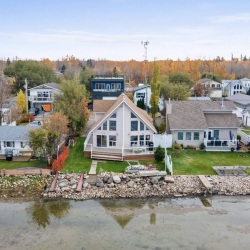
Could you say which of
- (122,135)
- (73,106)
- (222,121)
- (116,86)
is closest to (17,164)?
(122,135)

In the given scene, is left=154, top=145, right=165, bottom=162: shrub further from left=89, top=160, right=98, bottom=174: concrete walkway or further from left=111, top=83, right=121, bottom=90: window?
left=111, top=83, right=121, bottom=90: window

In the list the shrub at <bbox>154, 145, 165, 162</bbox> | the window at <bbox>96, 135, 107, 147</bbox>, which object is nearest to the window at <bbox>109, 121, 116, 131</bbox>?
the window at <bbox>96, 135, 107, 147</bbox>

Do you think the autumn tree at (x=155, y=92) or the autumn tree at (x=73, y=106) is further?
the autumn tree at (x=155, y=92)

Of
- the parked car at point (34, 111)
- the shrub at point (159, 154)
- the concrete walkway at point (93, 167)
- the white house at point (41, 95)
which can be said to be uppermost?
the white house at point (41, 95)

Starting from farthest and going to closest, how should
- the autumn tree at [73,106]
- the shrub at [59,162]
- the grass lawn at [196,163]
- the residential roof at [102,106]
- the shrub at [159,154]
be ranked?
the autumn tree at [73,106], the residential roof at [102,106], the shrub at [159,154], the grass lawn at [196,163], the shrub at [59,162]

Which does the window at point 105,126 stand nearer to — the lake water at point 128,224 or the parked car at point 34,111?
the lake water at point 128,224

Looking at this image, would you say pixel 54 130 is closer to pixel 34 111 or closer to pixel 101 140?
pixel 101 140

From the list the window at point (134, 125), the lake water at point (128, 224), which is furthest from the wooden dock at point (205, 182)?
the window at point (134, 125)
